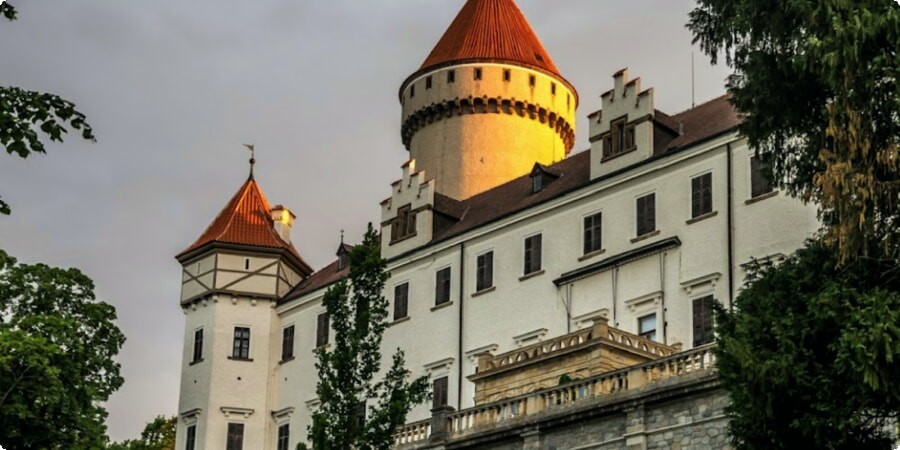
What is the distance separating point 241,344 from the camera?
60.1 m

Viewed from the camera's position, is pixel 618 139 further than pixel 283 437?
No

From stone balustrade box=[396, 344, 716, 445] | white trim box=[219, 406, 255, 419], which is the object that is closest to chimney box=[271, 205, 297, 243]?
white trim box=[219, 406, 255, 419]

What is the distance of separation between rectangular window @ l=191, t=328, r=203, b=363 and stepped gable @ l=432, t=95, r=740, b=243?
1082 centimetres

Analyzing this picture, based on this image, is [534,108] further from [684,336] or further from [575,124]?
[684,336]

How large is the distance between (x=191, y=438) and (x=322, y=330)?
6.52 m

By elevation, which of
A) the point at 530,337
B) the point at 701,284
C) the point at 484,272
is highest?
the point at 484,272

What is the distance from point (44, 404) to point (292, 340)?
2338 centimetres

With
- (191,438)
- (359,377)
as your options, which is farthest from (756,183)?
(191,438)

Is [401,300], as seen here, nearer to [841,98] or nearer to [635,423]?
[635,423]

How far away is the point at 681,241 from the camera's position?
45594 mm

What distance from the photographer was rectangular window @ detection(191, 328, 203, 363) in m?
60.3

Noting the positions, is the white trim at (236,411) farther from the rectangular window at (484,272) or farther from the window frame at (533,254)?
the window frame at (533,254)

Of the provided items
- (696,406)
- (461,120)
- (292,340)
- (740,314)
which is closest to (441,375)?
(292,340)

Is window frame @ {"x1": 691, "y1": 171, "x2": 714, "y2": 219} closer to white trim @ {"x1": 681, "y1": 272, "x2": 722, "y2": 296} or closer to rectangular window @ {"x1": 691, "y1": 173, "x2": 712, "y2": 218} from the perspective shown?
rectangular window @ {"x1": 691, "y1": 173, "x2": 712, "y2": 218}
